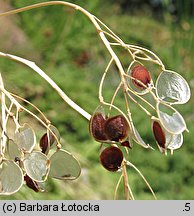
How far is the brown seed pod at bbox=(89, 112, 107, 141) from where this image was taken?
1.20ft

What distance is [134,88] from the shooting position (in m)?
0.37

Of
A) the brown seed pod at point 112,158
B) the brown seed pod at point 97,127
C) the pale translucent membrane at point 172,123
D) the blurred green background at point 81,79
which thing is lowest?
the blurred green background at point 81,79

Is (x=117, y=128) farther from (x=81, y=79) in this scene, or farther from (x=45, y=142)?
(x=81, y=79)

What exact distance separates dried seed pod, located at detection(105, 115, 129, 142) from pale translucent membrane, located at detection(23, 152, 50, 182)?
49 mm

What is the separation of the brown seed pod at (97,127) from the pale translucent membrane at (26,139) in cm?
4

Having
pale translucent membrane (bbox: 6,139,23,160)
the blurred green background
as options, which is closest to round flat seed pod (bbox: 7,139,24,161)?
pale translucent membrane (bbox: 6,139,23,160)

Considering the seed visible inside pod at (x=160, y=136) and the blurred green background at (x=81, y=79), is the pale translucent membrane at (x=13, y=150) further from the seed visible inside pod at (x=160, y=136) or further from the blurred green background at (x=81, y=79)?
the blurred green background at (x=81, y=79)

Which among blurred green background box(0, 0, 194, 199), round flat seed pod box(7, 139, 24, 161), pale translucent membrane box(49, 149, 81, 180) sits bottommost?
blurred green background box(0, 0, 194, 199)

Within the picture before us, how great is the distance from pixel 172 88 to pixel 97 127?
51 mm

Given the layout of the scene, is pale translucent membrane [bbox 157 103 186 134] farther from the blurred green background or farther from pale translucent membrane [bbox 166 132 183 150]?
the blurred green background

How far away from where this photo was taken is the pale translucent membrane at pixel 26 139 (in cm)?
39

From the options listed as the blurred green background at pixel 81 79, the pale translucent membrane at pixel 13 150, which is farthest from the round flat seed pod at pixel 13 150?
the blurred green background at pixel 81 79

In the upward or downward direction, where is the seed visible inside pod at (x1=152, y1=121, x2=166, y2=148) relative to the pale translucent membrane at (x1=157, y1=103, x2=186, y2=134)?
downward
